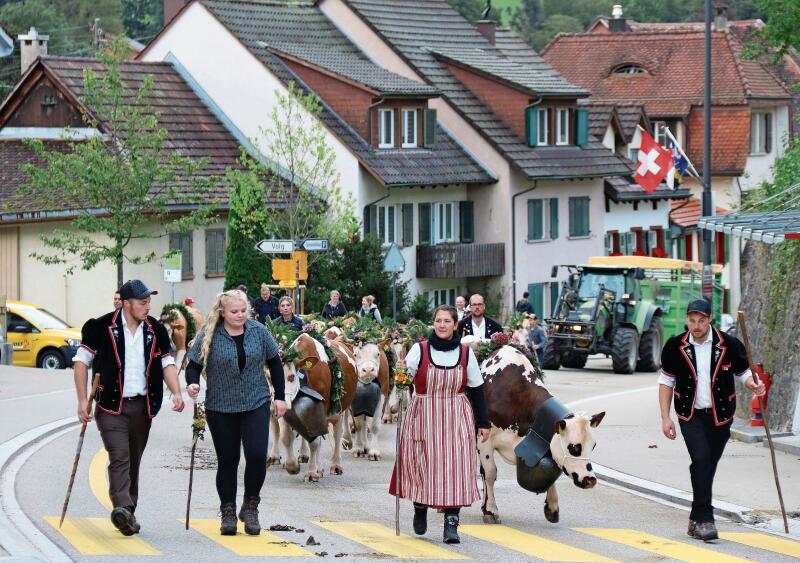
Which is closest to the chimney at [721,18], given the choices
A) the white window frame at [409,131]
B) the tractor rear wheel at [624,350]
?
the white window frame at [409,131]

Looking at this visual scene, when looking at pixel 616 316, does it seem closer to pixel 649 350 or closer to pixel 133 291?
pixel 649 350

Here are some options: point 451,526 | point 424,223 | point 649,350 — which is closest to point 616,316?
point 649,350

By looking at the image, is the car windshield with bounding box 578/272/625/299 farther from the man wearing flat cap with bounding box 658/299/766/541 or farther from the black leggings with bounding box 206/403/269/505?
the black leggings with bounding box 206/403/269/505

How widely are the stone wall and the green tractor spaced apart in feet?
46.9

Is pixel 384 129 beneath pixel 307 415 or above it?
above

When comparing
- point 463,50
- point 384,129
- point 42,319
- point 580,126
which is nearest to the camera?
point 42,319

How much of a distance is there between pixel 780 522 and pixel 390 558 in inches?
160

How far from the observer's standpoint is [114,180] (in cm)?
3888

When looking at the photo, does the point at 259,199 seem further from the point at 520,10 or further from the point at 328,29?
the point at 520,10

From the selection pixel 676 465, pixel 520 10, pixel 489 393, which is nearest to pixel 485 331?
pixel 676 465

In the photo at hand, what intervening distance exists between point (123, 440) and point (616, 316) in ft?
92.9

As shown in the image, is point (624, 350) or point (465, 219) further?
point (465, 219)

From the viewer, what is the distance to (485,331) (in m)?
19.3

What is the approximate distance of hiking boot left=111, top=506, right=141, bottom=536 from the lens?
12727 mm
